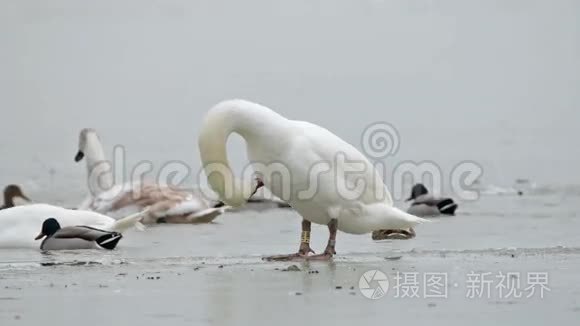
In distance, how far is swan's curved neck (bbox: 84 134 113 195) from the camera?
18.0 meters

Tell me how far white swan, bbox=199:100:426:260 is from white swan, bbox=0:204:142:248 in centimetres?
294

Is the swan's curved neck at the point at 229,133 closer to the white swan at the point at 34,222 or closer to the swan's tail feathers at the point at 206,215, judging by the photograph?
the white swan at the point at 34,222

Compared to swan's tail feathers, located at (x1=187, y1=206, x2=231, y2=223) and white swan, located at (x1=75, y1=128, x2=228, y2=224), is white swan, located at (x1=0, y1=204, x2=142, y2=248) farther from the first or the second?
white swan, located at (x1=75, y1=128, x2=228, y2=224)

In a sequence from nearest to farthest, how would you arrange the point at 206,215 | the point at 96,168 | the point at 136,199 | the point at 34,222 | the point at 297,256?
1. the point at 297,256
2. the point at 34,222
3. the point at 206,215
4. the point at 136,199
5. the point at 96,168

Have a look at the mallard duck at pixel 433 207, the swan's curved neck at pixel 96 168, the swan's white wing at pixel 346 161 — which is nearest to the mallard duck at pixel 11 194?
the swan's curved neck at pixel 96 168

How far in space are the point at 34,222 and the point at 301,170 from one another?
12.7 feet

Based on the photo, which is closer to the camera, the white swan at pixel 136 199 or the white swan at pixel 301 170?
the white swan at pixel 301 170

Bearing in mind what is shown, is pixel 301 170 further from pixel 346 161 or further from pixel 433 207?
pixel 433 207

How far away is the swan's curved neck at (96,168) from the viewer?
59.1 ft

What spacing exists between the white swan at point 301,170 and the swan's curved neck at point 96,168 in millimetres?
7617

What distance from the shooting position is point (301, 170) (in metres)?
10.1

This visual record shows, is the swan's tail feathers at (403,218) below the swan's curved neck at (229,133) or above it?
below

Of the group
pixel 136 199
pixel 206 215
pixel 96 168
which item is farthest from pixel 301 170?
pixel 96 168

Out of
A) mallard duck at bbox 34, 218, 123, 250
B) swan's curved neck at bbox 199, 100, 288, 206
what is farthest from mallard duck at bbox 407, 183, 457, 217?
swan's curved neck at bbox 199, 100, 288, 206
